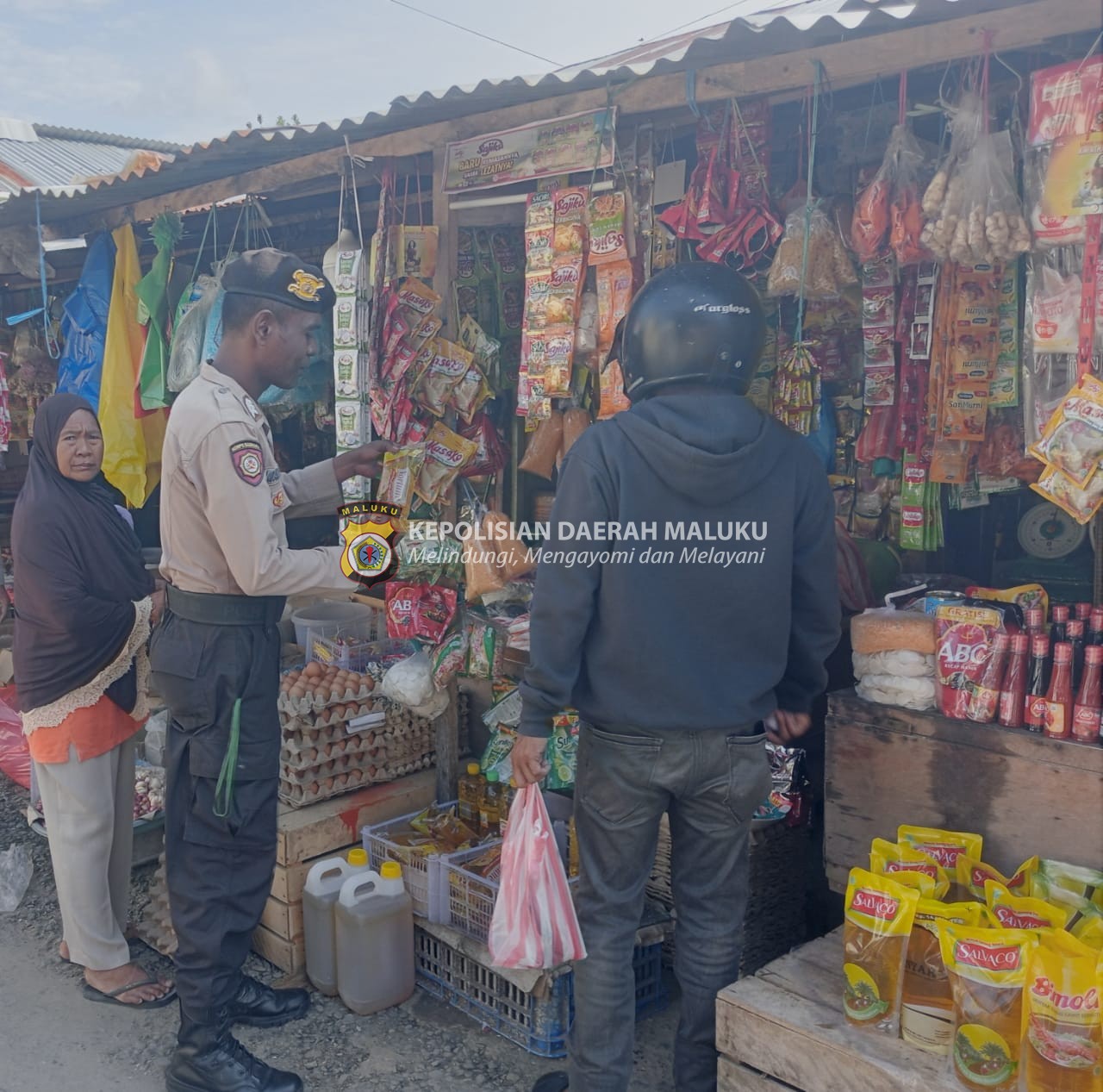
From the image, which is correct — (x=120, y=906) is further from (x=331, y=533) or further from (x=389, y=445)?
(x=331, y=533)

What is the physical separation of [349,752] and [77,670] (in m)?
1.03

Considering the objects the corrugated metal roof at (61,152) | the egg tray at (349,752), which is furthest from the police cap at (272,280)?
the corrugated metal roof at (61,152)

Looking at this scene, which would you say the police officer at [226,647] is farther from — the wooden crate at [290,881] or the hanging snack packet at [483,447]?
the hanging snack packet at [483,447]

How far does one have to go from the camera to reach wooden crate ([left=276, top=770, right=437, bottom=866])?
3531 mm

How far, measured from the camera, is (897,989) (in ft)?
7.21

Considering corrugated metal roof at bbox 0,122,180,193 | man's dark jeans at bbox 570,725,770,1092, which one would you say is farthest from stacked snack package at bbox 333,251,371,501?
corrugated metal roof at bbox 0,122,180,193

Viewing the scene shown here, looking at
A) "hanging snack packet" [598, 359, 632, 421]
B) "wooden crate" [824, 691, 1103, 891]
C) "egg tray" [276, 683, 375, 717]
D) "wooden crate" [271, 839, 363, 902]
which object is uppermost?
Result: "hanging snack packet" [598, 359, 632, 421]

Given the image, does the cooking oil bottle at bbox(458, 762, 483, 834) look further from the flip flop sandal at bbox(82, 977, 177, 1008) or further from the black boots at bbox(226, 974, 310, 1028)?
the flip flop sandal at bbox(82, 977, 177, 1008)

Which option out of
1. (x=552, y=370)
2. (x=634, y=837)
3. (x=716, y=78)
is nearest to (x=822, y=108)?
(x=716, y=78)

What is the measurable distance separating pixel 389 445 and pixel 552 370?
0.60 metres

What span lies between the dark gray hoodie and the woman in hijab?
1838mm

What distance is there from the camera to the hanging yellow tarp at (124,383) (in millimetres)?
4941

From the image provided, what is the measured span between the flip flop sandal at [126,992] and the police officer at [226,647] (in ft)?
1.80

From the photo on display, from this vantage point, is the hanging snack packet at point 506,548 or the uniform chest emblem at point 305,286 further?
the hanging snack packet at point 506,548
